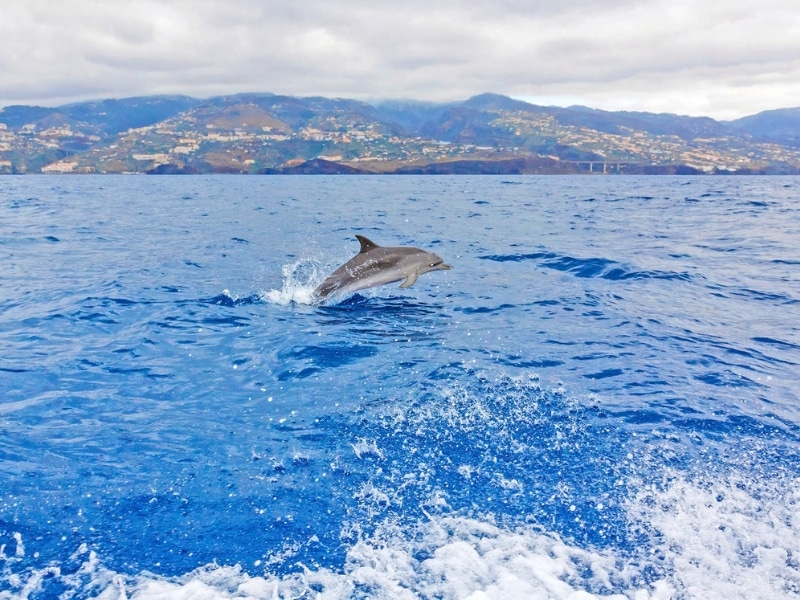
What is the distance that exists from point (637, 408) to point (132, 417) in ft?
26.8

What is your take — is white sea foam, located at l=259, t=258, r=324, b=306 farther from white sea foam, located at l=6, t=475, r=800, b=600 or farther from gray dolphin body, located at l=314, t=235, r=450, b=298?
white sea foam, located at l=6, t=475, r=800, b=600

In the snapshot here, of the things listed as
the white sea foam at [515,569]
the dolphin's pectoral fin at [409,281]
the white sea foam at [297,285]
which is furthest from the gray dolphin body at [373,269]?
the white sea foam at [515,569]

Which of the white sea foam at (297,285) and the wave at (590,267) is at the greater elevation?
the wave at (590,267)

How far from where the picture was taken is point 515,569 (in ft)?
18.2

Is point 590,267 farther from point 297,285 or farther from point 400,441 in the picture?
point 400,441

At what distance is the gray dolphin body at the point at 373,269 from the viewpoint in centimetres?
1606

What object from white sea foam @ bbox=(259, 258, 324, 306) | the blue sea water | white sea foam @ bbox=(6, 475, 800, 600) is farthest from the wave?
white sea foam @ bbox=(6, 475, 800, 600)

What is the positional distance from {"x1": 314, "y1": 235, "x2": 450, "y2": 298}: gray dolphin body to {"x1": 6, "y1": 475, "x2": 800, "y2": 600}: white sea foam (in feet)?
34.3

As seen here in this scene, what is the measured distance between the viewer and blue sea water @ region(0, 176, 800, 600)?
5512 millimetres

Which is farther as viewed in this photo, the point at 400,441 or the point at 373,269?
the point at 373,269

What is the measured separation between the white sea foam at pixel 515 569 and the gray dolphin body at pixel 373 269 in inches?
411

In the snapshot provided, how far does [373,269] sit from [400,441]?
8.72 meters

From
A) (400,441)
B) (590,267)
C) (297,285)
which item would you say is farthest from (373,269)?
(590,267)

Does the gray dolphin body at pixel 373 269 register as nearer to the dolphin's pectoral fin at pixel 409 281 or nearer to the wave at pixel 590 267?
the dolphin's pectoral fin at pixel 409 281
